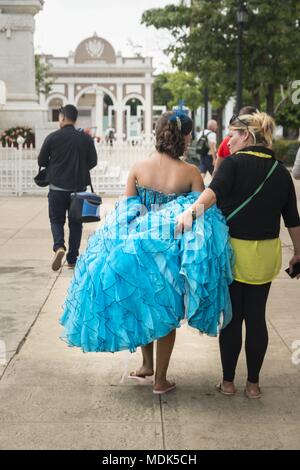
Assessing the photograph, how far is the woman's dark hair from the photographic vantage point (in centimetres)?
500

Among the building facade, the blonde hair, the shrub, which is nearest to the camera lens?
the blonde hair

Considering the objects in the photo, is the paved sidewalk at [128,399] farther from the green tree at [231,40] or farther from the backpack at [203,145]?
the green tree at [231,40]

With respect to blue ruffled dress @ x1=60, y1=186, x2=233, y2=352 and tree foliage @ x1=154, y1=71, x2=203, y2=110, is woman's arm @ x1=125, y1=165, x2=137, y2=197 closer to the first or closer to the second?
blue ruffled dress @ x1=60, y1=186, x2=233, y2=352

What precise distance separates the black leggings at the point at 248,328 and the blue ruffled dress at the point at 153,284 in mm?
166

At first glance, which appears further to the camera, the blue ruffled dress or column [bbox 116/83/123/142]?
column [bbox 116/83/123/142]

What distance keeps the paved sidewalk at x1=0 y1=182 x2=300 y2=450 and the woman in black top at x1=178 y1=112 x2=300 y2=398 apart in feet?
1.20

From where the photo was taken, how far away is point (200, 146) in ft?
63.6

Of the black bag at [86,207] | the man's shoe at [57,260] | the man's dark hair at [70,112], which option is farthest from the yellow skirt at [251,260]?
the man's dark hair at [70,112]

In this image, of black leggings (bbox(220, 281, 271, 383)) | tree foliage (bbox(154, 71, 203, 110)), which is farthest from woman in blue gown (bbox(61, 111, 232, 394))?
tree foliage (bbox(154, 71, 203, 110))

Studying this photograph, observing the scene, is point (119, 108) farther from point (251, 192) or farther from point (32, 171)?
point (251, 192)

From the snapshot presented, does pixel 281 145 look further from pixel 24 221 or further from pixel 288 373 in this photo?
pixel 288 373

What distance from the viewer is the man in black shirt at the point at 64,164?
932cm

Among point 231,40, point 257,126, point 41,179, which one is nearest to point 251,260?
point 257,126
